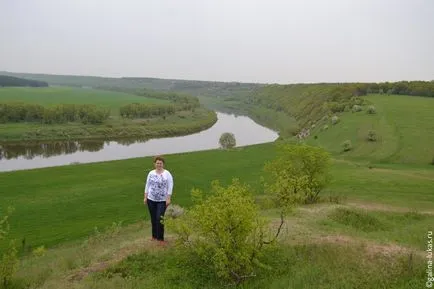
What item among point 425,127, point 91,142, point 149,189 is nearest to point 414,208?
point 149,189

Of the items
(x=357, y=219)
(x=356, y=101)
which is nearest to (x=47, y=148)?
(x=356, y=101)

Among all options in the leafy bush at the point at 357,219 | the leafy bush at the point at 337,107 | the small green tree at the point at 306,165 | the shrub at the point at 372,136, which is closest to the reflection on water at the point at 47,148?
the leafy bush at the point at 337,107

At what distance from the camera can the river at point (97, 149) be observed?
75812 mm

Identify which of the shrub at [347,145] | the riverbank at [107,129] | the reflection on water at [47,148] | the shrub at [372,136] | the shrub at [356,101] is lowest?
the reflection on water at [47,148]

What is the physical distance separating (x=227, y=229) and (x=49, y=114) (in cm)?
11156

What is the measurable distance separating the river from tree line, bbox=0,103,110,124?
19.4 m

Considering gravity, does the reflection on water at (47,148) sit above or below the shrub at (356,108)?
below

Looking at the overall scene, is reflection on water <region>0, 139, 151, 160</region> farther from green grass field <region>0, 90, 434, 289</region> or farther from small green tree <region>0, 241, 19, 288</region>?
small green tree <region>0, 241, 19, 288</region>

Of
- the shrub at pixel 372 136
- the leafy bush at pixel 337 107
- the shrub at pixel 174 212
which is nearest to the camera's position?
the shrub at pixel 174 212

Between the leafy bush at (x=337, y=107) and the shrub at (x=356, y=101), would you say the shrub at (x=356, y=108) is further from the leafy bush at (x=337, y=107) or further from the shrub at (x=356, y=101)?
the shrub at (x=356, y=101)

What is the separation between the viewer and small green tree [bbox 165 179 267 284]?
11703 millimetres

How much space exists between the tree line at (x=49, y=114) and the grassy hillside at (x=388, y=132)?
6405cm

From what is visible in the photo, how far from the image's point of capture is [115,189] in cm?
4131

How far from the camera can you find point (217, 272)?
1199 centimetres
